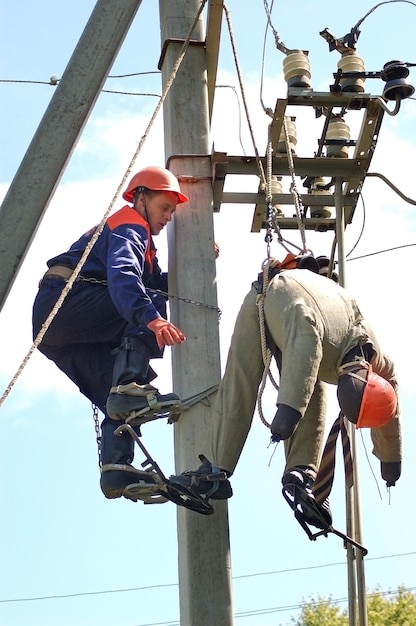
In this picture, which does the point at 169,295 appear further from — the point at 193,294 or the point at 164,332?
the point at 164,332

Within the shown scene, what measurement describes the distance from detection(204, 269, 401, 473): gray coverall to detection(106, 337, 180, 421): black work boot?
0.85 feet

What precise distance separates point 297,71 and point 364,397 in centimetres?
307

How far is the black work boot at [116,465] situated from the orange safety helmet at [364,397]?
36.8 inches

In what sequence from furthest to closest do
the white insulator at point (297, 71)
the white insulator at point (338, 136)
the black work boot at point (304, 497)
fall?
the white insulator at point (338, 136) < the white insulator at point (297, 71) < the black work boot at point (304, 497)

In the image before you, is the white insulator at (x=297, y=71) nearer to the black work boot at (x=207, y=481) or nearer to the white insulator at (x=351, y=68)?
the white insulator at (x=351, y=68)

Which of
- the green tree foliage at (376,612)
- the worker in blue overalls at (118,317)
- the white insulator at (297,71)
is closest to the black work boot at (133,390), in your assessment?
the worker in blue overalls at (118,317)

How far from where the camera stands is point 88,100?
433 centimetres

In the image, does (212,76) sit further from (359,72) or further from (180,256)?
(359,72)

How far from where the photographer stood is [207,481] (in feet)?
17.9

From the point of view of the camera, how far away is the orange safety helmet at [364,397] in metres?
5.29

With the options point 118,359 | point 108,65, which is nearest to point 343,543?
point 118,359

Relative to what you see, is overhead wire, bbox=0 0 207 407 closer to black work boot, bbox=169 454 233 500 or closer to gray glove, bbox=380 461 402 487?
black work boot, bbox=169 454 233 500

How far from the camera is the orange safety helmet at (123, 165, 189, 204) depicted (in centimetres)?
606

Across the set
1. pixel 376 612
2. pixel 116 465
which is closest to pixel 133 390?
pixel 116 465
